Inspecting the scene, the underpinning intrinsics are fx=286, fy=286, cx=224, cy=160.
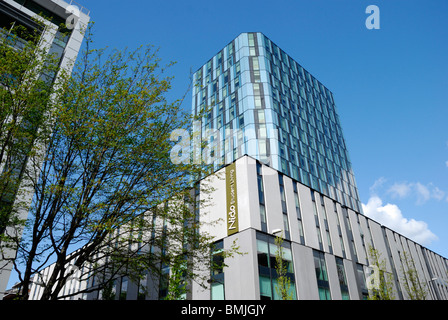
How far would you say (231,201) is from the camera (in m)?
28.5

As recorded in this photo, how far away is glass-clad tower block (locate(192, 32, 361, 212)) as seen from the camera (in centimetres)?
4922

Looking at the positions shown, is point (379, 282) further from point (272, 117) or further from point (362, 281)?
point (272, 117)

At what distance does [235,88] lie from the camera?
5591 centimetres

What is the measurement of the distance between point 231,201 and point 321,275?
12.4 m

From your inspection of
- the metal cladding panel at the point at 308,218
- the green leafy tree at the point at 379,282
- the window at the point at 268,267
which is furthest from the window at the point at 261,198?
the green leafy tree at the point at 379,282

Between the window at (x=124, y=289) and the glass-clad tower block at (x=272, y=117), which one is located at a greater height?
the glass-clad tower block at (x=272, y=117)

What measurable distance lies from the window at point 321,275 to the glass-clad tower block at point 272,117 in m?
16.8

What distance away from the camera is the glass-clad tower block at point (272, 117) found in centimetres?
4922

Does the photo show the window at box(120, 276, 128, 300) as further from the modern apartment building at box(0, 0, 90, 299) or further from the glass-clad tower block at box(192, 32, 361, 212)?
the modern apartment building at box(0, 0, 90, 299)

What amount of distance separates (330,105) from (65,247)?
7298 cm

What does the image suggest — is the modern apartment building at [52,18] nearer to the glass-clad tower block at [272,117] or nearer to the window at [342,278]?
the glass-clad tower block at [272,117]

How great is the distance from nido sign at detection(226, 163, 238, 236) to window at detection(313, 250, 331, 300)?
34.1 ft
